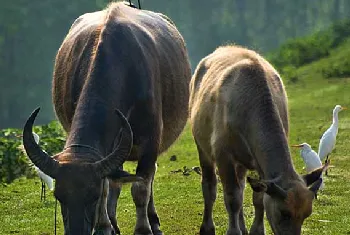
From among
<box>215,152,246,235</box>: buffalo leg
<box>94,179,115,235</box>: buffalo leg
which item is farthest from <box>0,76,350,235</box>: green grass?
<box>94,179,115,235</box>: buffalo leg

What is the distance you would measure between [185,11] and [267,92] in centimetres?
9320

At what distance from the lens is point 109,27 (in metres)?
10.0

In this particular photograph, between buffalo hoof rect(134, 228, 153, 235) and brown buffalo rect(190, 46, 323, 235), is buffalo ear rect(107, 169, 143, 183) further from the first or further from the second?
buffalo hoof rect(134, 228, 153, 235)

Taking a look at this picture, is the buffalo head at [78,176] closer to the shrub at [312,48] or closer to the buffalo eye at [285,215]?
the buffalo eye at [285,215]

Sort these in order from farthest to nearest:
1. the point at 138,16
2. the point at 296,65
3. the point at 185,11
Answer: the point at 185,11
the point at 296,65
the point at 138,16

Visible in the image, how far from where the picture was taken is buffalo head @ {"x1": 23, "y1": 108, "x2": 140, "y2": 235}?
7.94 metres

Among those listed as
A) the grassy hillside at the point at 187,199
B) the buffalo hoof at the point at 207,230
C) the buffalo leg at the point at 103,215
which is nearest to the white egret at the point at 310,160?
the grassy hillside at the point at 187,199

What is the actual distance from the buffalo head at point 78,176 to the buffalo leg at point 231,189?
1677 millimetres

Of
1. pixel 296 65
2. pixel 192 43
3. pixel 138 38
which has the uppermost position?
pixel 138 38

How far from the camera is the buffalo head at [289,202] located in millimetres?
8039

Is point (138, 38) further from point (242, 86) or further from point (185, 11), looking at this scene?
point (185, 11)

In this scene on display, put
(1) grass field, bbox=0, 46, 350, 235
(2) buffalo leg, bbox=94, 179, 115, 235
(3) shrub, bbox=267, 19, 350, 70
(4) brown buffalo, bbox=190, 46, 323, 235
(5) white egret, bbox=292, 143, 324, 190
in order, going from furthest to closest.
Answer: (3) shrub, bbox=267, 19, 350, 70
(5) white egret, bbox=292, 143, 324, 190
(1) grass field, bbox=0, 46, 350, 235
(2) buffalo leg, bbox=94, 179, 115, 235
(4) brown buffalo, bbox=190, 46, 323, 235

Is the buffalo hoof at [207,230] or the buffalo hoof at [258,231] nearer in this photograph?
the buffalo hoof at [258,231]

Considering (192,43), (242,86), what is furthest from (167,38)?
(192,43)
